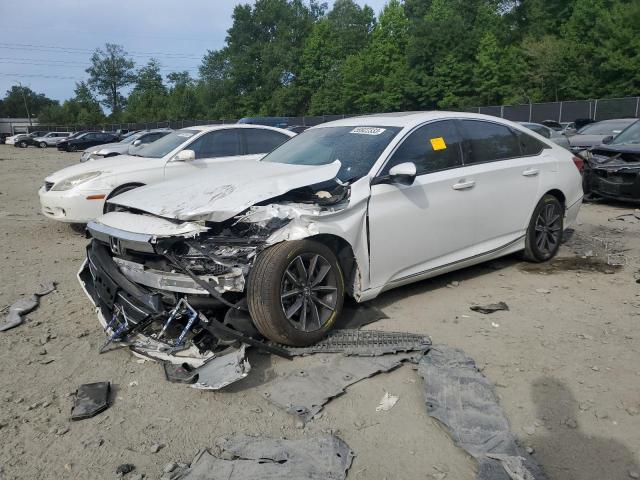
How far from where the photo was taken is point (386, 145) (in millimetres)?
4605

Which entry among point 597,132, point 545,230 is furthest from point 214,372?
point 597,132

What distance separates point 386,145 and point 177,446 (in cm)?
287

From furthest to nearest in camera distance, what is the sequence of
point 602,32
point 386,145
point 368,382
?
point 602,32
point 386,145
point 368,382

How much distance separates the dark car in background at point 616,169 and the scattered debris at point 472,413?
666cm

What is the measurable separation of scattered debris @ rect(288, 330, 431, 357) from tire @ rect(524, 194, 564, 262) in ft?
7.88

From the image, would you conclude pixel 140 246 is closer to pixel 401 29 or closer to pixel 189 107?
pixel 401 29

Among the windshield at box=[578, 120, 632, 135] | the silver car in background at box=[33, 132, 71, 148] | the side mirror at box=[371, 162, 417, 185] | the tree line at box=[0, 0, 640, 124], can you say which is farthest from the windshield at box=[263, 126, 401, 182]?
the silver car in background at box=[33, 132, 71, 148]

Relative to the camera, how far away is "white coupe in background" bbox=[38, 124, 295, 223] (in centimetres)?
760

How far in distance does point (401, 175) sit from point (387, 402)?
5.90 feet

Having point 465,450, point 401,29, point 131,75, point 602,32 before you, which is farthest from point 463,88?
point 131,75

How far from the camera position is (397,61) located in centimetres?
5650

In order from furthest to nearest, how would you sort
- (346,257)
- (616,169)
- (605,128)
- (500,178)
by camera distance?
(605,128) < (616,169) < (500,178) < (346,257)

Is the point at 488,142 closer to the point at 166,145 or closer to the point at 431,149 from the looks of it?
the point at 431,149

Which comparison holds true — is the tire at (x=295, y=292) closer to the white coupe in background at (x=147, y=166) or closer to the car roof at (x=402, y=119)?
the car roof at (x=402, y=119)
